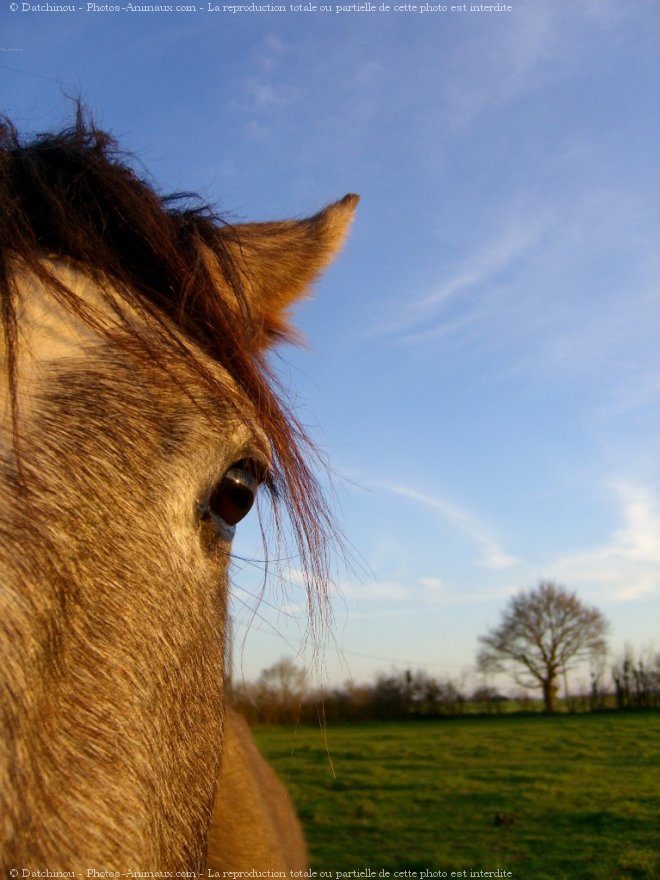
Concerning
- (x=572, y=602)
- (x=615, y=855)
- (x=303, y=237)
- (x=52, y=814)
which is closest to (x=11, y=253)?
(x=303, y=237)

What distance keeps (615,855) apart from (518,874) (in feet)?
6.36

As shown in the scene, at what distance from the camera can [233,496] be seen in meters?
2.07

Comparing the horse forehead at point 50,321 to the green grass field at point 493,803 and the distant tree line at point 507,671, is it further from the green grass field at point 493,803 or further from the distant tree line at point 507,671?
the distant tree line at point 507,671

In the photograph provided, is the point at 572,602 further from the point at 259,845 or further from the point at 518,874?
the point at 259,845

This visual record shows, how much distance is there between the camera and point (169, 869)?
167 cm

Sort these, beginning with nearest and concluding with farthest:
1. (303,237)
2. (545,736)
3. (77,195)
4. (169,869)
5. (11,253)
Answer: (169,869) → (11,253) → (77,195) → (303,237) → (545,736)

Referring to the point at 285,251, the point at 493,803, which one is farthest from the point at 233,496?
the point at 493,803

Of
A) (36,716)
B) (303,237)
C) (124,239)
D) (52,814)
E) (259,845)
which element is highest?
(303,237)

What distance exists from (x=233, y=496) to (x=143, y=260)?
800mm

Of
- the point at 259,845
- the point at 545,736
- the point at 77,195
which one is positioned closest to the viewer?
the point at 77,195

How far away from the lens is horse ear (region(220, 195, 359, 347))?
2.63m

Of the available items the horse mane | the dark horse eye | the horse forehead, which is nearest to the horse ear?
the horse mane

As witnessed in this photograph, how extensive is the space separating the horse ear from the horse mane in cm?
6

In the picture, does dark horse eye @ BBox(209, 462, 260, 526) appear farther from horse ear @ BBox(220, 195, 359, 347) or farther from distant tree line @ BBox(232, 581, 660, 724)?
distant tree line @ BBox(232, 581, 660, 724)
